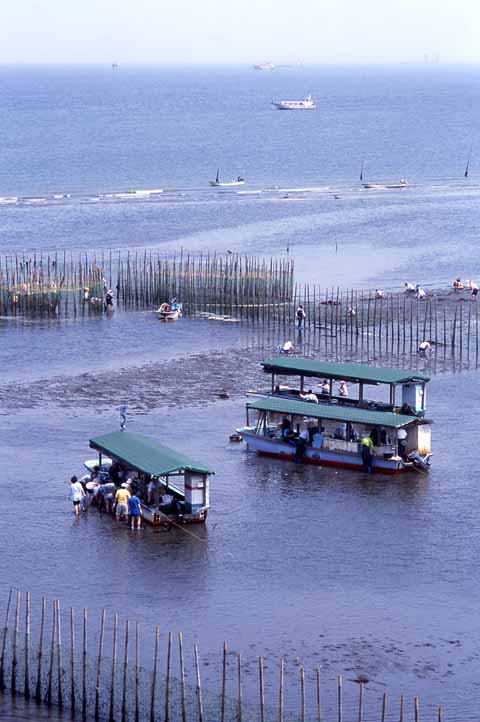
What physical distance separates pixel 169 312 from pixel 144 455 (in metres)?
27.1

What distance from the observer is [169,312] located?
65.5 metres

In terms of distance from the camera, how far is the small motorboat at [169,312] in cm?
6538

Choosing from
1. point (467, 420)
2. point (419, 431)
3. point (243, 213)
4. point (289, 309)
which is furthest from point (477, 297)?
point (243, 213)

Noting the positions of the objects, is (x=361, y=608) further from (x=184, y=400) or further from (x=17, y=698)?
(x=184, y=400)

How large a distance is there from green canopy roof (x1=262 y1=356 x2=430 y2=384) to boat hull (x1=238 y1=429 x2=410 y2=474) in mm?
3044

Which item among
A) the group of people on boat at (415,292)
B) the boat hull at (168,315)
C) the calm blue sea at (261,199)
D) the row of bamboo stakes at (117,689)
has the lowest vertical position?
the row of bamboo stakes at (117,689)

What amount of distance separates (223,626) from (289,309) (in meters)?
36.7

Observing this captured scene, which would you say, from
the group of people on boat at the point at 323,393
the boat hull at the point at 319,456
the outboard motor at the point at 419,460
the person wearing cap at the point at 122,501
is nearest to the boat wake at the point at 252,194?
the group of people on boat at the point at 323,393

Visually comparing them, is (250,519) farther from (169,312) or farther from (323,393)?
(169,312)

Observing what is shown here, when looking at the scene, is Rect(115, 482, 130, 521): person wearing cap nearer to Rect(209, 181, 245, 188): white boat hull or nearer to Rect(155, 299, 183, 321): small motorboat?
Rect(155, 299, 183, 321): small motorboat

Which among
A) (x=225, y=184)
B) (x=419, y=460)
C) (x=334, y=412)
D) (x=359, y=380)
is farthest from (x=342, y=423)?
(x=225, y=184)

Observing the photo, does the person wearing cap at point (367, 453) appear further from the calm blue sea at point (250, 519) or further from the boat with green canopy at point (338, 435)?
the calm blue sea at point (250, 519)

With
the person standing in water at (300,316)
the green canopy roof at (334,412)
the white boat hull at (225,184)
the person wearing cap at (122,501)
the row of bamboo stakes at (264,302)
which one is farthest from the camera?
the white boat hull at (225,184)

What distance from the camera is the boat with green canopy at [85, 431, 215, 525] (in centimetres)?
3728
